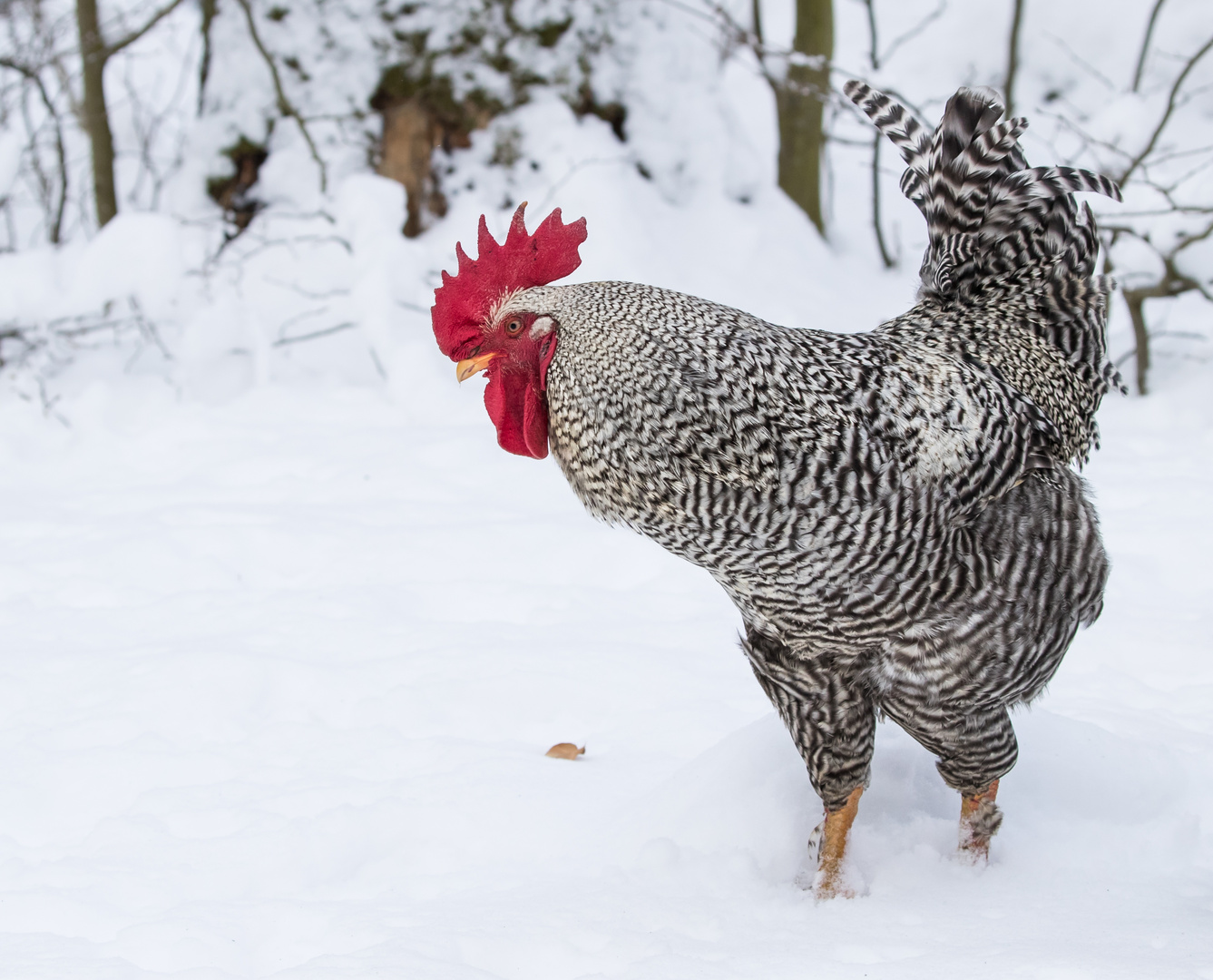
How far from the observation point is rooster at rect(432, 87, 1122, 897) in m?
2.09

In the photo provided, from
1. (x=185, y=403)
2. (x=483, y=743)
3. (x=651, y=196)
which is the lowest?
(x=483, y=743)

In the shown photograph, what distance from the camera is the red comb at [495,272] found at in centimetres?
235

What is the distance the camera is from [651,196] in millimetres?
6742

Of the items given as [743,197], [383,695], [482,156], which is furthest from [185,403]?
[743,197]

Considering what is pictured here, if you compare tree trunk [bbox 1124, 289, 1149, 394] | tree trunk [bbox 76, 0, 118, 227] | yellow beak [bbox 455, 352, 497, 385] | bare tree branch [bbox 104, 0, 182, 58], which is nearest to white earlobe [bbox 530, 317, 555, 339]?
yellow beak [bbox 455, 352, 497, 385]

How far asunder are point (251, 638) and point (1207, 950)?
9.36ft

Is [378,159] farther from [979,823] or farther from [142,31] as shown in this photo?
[979,823]

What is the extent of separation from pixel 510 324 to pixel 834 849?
1.44 metres

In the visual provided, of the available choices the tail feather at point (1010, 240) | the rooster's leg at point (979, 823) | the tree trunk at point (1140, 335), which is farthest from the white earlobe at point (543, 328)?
the tree trunk at point (1140, 335)

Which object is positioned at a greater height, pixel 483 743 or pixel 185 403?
pixel 185 403

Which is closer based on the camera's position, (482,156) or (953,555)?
(953,555)

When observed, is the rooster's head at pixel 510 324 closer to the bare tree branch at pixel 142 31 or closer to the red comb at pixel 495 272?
the red comb at pixel 495 272

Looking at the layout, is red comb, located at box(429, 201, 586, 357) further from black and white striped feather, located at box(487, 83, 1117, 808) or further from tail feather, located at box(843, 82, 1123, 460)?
tail feather, located at box(843, 82, 1123, 460)

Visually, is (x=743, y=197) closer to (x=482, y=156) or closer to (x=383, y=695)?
(x=482, y=156)
